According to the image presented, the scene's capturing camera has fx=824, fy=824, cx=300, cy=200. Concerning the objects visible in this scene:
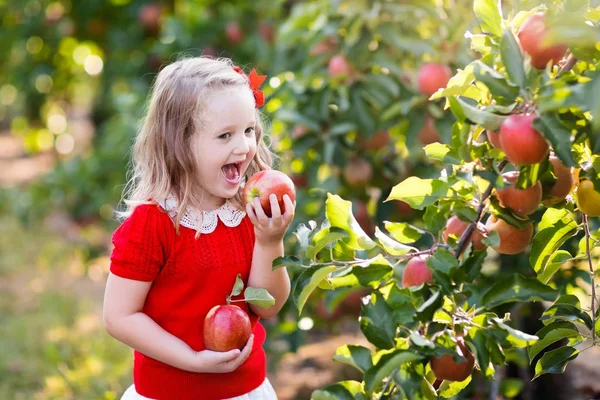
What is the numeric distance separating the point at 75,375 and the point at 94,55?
128 inches

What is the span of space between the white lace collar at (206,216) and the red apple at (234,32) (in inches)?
101

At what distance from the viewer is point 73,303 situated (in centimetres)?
400

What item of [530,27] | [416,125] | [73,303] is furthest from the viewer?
[73,303]

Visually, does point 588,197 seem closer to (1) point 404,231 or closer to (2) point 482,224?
(2) point 482,224

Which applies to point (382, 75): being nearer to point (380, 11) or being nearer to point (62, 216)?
point (380, 11)

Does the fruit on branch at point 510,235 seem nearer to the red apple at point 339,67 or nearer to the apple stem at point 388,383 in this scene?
the apple stem at point 388,383

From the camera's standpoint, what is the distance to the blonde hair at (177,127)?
1354mm

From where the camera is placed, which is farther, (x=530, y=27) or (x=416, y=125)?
(x=416, y=125)

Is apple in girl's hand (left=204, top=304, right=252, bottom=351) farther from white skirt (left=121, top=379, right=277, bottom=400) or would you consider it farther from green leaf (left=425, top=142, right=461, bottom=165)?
green leaf (left=425, top=142, right=461, bottom=165)

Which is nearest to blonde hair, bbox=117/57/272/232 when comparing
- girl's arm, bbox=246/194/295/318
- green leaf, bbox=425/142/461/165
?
girl's arm, bbox=246/194/295/318

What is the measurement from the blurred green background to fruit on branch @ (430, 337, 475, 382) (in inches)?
21.2

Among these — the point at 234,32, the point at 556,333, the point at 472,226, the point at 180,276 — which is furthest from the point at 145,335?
the point at 234,32

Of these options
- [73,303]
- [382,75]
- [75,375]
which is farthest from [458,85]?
[73,303]

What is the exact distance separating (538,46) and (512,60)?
4cm
